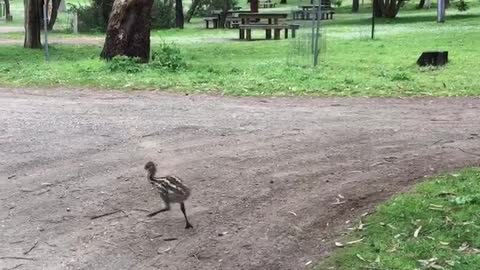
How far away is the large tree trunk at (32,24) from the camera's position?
66.8 feet

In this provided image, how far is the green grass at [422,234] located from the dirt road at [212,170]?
0.74ft

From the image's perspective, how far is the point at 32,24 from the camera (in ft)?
69.1

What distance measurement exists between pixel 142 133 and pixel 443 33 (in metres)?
18.3

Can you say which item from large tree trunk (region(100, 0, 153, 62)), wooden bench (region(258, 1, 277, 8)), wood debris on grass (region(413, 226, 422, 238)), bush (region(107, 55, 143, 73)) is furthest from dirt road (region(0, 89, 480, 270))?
wooden bench (region(258, 1, 277, 8))

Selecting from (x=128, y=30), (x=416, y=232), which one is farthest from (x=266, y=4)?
(x=416, y=232)

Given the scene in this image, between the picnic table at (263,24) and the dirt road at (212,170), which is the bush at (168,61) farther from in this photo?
the picnic table at (263,24)

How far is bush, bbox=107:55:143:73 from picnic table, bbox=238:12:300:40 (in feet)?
37.8

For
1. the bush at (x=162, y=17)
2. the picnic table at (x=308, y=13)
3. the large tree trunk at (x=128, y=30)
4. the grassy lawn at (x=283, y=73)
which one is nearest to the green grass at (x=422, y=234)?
the grassy lawn at (x=283, y=73)

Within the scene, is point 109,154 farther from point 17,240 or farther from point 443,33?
point 443,33

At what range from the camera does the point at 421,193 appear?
210 inches

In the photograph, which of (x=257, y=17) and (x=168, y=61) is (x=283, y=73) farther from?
(x=257, y=17)

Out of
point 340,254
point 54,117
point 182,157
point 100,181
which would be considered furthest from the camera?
point 54,117

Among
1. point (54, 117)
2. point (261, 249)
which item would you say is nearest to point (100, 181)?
point (261, 249)

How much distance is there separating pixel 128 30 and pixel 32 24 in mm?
8104
